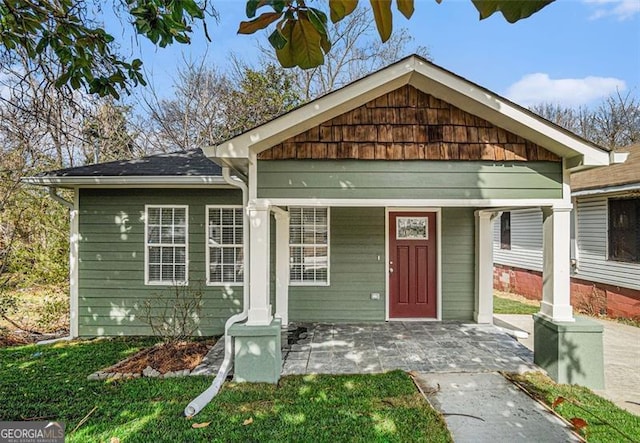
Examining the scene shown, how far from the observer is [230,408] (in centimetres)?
351

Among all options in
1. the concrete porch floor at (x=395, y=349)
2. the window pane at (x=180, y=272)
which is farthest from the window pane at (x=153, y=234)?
the concrete porch floor at (x=395, y=349)

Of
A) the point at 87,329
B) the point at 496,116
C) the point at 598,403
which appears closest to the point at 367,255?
the point at 496,116

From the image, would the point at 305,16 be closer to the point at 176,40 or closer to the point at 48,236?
the point at 176,40

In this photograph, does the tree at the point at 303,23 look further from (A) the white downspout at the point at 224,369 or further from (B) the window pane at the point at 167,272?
(B) the window pane at the point at 167,272

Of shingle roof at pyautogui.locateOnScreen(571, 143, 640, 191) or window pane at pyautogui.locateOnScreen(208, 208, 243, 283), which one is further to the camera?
shingle roof at pyautogui.locateOnScreen(571, 143, 640, 191)

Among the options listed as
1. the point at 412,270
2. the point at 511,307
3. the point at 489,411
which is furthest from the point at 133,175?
→ the point at 511,307

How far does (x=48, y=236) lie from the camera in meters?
7.14

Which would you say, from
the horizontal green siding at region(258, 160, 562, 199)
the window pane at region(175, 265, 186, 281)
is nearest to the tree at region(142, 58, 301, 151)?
the window pane at region(175, 265, 186, 281)

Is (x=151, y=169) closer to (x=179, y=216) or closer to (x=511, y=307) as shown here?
(x=179, y=216)

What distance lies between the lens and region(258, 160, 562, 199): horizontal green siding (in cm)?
409

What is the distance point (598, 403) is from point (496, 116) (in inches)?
130

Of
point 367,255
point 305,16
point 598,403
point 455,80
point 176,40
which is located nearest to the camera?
point 305,16

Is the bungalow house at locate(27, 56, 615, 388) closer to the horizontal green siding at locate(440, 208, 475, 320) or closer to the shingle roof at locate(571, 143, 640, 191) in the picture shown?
the horizontal green siding at locate(440, 208, 475, 320)

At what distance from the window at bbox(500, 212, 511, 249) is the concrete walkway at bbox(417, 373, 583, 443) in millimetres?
8368
